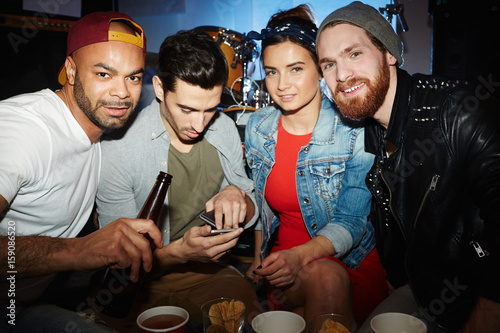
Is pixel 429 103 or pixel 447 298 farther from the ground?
pixel 429 103

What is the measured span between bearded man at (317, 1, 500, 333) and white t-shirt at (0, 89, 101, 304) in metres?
1.33

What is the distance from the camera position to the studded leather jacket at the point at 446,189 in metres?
1.37

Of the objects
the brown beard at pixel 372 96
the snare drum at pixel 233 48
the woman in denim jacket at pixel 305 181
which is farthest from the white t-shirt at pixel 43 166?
the snare drum at pixel 233 48

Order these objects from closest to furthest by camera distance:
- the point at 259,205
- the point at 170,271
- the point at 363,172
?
the point at 363,172, the point at 170,271, the point at 259,205

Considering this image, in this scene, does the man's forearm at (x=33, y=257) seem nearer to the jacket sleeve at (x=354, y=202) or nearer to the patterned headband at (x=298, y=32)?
the jacket sleeve at (x=354, y=202)

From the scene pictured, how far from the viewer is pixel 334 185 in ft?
6.61

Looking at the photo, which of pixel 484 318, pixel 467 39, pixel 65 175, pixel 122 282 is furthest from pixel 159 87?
pixel 467 39

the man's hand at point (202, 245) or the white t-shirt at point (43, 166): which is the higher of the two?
the white t-shirt at point (43, 166)

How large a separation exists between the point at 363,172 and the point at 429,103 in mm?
496

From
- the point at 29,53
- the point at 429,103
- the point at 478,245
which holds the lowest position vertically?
the point at 478,245

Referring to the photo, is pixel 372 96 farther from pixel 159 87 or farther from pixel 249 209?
pixel 159 87

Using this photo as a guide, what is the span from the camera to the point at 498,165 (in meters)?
1.31

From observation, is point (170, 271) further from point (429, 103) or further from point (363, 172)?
point (429, 103)

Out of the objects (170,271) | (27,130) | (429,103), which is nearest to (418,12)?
(429,103)
